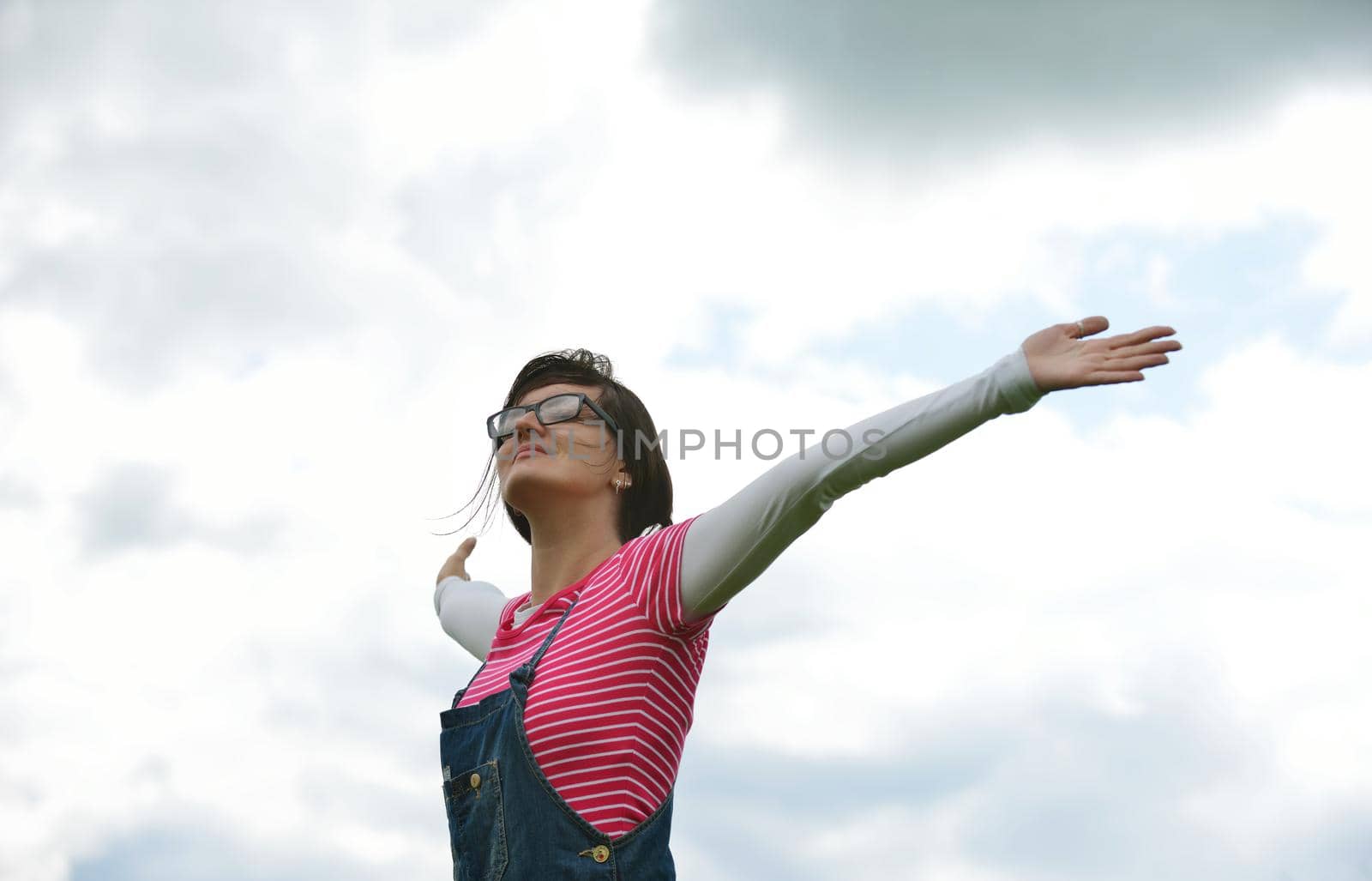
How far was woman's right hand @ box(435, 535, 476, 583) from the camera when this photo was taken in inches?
260

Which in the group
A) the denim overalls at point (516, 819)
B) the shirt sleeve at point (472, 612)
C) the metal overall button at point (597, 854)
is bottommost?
the metal overall button at point (597, 854)

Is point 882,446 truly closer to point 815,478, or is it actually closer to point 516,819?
point 815,478

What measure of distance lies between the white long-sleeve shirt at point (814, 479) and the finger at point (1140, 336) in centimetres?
25

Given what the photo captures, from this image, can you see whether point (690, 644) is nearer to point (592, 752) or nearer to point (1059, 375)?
point (592, 752)

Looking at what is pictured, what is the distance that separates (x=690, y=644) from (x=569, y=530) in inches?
35.3

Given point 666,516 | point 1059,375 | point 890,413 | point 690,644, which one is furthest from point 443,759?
point 1059,375

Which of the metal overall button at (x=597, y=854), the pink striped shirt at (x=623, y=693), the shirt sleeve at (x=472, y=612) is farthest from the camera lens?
the shirt sleeve at (x=472, y=612)

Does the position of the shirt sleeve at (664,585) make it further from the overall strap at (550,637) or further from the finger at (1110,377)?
the finger at (1110,377)

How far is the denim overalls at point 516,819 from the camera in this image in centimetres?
395

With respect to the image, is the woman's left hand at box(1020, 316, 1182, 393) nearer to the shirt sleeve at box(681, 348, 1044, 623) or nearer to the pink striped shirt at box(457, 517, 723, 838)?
the shirt sleeve at box(681, 348, 1044, 623)

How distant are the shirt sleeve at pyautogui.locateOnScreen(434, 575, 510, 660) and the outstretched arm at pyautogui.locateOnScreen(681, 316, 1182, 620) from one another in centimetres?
204

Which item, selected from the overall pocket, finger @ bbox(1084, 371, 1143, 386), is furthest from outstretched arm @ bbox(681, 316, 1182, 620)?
the overall pocket

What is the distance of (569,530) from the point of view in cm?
499

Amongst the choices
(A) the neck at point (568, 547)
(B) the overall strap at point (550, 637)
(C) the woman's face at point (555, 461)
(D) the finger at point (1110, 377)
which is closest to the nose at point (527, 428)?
(C) the woman's face at point (555, 461)
